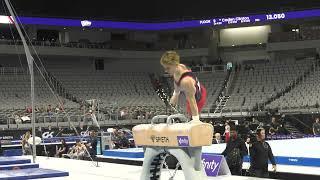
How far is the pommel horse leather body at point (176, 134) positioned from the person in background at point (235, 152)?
3853mm

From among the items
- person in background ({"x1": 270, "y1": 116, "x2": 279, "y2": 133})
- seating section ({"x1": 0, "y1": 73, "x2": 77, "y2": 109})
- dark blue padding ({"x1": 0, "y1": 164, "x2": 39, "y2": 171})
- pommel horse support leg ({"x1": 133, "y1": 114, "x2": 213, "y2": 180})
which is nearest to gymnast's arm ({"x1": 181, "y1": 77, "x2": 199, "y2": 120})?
pommel horse support leg ({"x1": 133, "y1": 114, "x2": 213, "y2": 180})

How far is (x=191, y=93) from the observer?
250 inches

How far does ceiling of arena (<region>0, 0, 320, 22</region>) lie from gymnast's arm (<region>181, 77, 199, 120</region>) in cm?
3004

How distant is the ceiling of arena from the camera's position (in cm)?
3612

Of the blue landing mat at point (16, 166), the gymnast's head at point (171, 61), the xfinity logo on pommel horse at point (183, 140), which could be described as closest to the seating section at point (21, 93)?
the blue landing mat at point (16, 166)

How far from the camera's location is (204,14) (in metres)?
38.6

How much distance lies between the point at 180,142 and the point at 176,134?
112 millimetres

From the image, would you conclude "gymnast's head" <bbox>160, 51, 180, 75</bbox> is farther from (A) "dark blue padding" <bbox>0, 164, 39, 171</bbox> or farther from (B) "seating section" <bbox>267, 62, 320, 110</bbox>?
(B) "seating section" <bbox>267, 62, 320, 110</bbox>

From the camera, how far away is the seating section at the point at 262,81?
33781 millimetres

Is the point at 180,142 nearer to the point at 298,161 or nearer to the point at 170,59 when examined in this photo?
the point at 170,59

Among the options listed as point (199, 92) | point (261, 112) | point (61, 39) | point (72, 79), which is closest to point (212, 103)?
point (261, 112)

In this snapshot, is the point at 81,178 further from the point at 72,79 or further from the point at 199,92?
the point at 72,79

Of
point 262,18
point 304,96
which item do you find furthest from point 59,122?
point 262,18

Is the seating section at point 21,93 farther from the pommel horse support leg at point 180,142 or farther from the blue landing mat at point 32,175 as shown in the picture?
the pommel horse support leg at point 180,142
